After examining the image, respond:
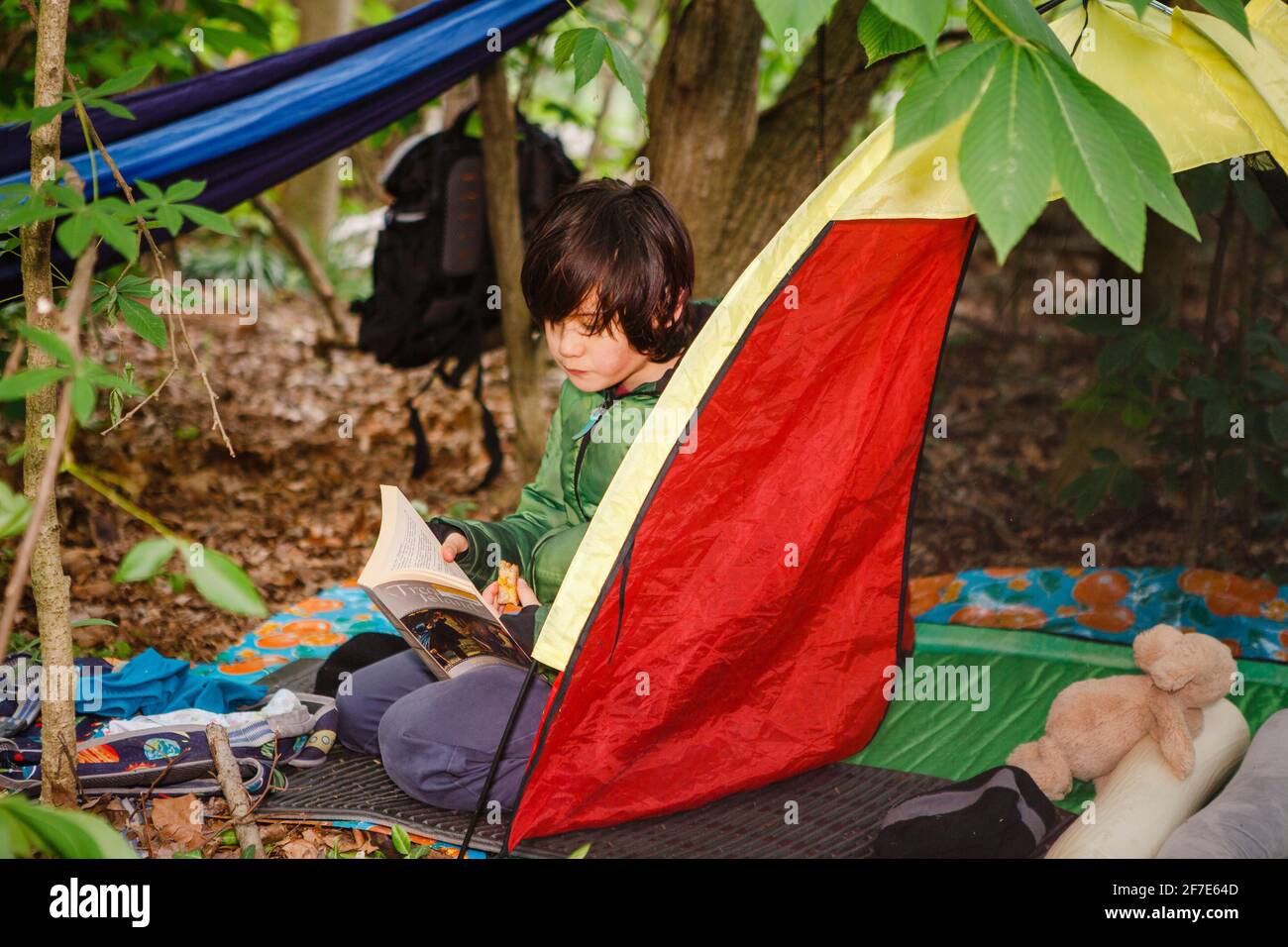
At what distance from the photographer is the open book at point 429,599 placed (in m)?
1.34

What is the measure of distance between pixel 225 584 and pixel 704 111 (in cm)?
172

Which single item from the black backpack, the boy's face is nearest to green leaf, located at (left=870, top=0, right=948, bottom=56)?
the boy's face

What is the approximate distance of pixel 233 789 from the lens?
1.37 m

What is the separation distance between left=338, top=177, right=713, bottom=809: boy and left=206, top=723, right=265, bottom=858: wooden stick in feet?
0.61

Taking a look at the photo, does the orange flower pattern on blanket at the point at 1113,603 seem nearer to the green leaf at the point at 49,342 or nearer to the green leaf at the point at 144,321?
the green leaf at the point at 144,321

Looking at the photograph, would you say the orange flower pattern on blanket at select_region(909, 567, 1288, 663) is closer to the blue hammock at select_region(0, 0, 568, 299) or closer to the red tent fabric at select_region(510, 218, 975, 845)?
the red tent fabric at select_region(510, 218, 975, 845)

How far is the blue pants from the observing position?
4.64 feet

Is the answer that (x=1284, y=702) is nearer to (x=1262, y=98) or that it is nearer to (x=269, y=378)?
(x=1262, y=98)

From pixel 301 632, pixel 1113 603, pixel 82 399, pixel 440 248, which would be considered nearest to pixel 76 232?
pixel 82 399

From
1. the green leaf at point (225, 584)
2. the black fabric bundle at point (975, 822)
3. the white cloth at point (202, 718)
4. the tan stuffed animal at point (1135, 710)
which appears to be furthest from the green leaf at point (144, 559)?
the tan stuffed animal at point (1135, 710)

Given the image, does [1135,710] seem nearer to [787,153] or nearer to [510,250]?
[787,153]

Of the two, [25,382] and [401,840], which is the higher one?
[25,382]

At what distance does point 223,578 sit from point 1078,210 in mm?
680

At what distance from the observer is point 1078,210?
74 cm
